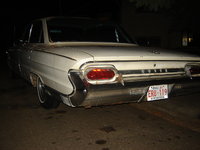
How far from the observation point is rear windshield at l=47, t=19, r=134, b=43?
4324 millimetres

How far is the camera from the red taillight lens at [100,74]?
3.01 m

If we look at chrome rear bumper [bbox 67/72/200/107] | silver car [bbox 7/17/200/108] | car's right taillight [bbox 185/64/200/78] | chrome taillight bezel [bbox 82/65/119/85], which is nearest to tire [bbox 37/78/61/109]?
silver car [bbox 7/17/200/108]

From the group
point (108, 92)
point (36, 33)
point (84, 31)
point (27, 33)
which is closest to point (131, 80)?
point (108, 92)

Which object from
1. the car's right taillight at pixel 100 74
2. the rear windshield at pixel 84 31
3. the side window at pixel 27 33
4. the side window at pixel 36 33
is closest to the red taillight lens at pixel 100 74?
the car's right taillight at pixel 100 74

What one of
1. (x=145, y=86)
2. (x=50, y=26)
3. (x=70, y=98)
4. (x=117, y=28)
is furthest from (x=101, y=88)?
(x=117, y=28)

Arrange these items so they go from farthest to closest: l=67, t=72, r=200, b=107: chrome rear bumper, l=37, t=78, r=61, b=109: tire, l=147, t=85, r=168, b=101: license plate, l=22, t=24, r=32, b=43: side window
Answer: l=22, t=24, r=32, b=43: side window, l=37, t=78, r=61, b=109: tire, l=147, t=85, r=168, b=101: license plate, l=67, t=72, r=200, b=107: chrome rear bumper

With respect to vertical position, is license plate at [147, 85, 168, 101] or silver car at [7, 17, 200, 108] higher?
silver car at [7, 17, 200, 108]

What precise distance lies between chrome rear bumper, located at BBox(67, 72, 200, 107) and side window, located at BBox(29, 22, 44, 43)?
179 centimetres

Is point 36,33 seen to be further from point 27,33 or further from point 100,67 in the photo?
point 100,67

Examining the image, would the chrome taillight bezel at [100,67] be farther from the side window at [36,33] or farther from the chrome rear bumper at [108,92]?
the side window at [36,33]

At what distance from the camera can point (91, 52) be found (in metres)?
3.23

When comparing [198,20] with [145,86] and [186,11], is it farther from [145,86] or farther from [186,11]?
[145,86]

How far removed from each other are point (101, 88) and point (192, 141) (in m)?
1.42

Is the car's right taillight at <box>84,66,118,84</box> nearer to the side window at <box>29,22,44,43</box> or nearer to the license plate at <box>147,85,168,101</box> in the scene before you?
the license plate at <box>147,85,168,101</box>
